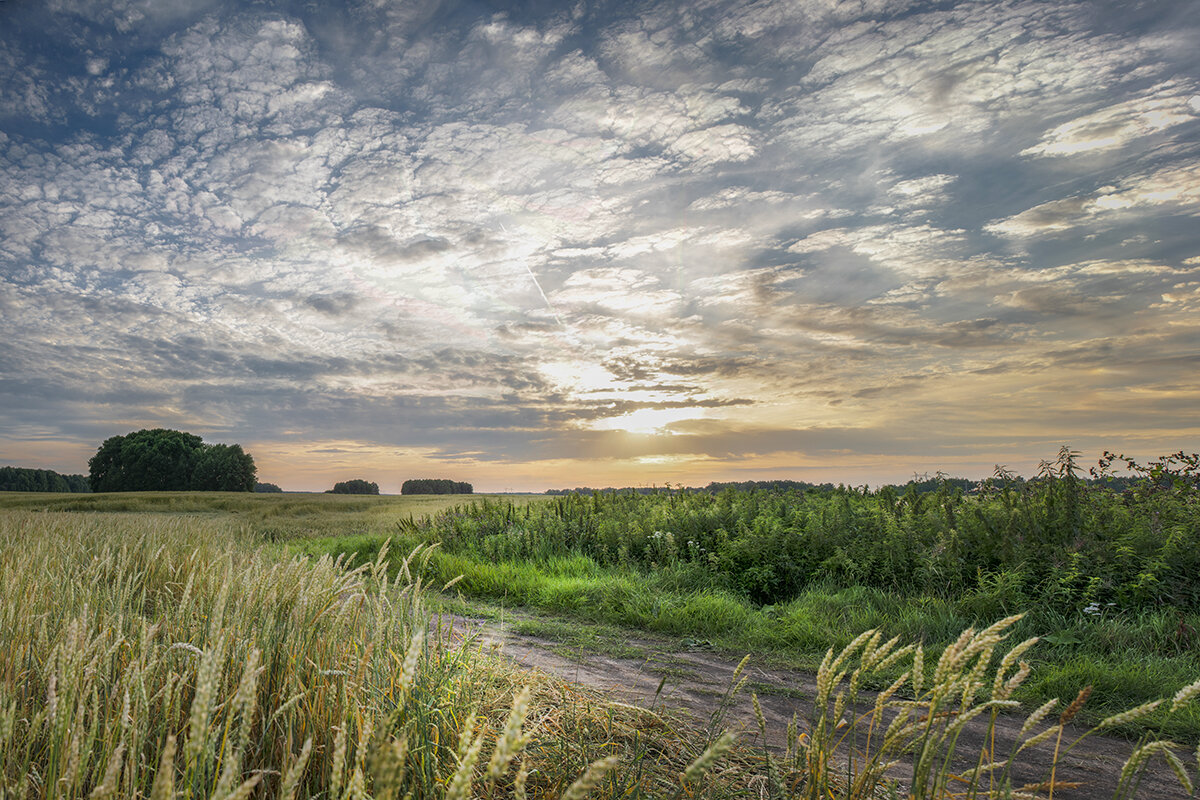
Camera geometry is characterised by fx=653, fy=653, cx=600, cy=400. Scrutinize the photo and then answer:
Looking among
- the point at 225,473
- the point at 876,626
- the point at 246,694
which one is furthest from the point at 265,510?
the point at 225,473

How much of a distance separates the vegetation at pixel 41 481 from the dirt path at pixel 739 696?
11812 cm

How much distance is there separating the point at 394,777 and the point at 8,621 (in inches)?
153

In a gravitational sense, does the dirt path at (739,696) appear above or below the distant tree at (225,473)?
below

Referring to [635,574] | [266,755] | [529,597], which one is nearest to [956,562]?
[635,574]

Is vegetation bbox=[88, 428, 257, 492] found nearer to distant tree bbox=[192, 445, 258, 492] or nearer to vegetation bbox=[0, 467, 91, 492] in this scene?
distant tree bbox=[192, 445, 258, 492]

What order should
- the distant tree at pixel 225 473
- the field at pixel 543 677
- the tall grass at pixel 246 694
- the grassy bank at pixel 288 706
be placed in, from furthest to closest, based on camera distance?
the distant tree at pixel 225 473
the grassy bank at pixel 288 706
the tall grass at pixel 246 694
the field at pixel 543 677

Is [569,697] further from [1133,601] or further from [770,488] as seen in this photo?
[770,488]

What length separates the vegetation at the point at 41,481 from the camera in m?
96.6

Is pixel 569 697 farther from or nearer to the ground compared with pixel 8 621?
nearer to the ground

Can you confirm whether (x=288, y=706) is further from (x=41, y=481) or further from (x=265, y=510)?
(x=41, y=481)

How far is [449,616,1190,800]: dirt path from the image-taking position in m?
3.83

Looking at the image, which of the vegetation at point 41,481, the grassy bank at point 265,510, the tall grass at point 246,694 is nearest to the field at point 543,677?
the tall grass at point 246,694

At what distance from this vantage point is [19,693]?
3.14 meters

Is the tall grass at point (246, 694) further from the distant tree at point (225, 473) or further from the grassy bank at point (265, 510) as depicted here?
the distant tree at point (225, 473)
